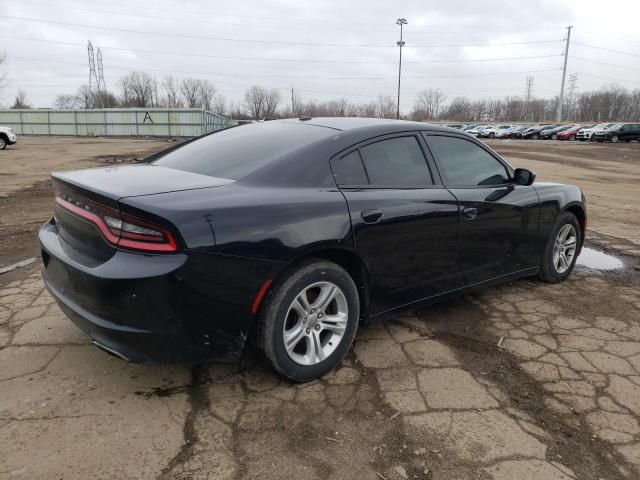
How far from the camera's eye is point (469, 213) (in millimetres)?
3480

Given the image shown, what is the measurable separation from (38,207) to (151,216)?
710 centimetres

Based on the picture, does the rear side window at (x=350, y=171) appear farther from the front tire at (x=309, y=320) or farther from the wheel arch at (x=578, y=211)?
the wheel arch at (x=578, y=211)

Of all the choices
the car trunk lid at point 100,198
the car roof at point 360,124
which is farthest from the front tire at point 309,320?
the car roof at point 360,124

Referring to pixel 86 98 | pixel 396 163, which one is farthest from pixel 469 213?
pixel 86 98

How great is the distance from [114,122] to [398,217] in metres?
44.9

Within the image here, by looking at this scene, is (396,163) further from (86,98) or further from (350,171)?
(86,98)

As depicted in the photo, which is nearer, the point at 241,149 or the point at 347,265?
the point at 347,265

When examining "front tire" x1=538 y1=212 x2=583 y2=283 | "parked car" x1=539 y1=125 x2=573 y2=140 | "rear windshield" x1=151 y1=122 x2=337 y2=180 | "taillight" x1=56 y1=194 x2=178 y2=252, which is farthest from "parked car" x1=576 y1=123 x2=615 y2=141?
"taillight" x1=56 y1=194 x2=178 y2=252

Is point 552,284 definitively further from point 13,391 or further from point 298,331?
point 13,391

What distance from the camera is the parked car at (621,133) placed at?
131 ft

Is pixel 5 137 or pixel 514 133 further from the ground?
pixel 514 133

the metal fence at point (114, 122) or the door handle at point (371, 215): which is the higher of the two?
the metal fence at point (114, 122)

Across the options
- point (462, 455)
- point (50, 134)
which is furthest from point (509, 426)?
point (50, 134)

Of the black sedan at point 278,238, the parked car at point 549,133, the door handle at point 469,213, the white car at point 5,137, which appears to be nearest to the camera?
the black sedan at point 278,238
